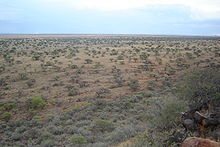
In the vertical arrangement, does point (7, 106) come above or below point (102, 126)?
below

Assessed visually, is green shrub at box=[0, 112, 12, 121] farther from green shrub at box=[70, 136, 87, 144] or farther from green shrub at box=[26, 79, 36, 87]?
green shrub at box=[26, 79, 36, 87]

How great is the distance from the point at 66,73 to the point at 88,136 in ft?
49.1

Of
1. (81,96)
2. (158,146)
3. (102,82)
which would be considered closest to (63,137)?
(158,146)

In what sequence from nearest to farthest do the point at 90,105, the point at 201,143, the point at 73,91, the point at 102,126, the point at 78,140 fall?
the point at 201,143 < the point at 78,140 < the point at 102,126 < the point at 90,105 < the point at 73,91

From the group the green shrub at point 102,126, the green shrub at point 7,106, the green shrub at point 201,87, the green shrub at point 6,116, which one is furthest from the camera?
the green shrub at point 7,106

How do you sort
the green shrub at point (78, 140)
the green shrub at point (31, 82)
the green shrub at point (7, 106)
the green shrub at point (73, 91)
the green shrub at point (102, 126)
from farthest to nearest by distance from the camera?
the green shrub at point (31, 82)
the green shrub at point (73, 91)
the green shrub at point (7, 106)
the green shrub at point (102, 126)
the green shrub at point (78, 140)

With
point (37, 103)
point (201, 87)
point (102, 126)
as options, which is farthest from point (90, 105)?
point (201, 87)

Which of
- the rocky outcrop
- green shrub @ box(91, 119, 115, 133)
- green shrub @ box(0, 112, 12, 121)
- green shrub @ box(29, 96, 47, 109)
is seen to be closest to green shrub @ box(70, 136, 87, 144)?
green shrub @ box(91, 119, 115, 133)

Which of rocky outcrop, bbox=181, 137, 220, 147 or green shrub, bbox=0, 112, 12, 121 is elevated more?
rocky outcrop, bbox=181, 137, 220, 147

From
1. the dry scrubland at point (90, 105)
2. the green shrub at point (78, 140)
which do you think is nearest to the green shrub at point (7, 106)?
the dry scrubland at point (90, 105)

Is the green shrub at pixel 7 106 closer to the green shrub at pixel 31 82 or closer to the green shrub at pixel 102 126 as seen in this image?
the green shrub at pixel 31 82

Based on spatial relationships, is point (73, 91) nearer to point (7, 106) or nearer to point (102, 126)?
point (7, 106)

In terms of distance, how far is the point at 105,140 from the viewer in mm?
9781

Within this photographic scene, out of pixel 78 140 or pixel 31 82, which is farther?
pixel 31 82
